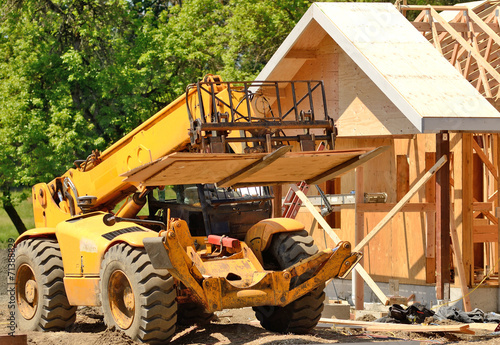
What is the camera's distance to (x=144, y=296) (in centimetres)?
898

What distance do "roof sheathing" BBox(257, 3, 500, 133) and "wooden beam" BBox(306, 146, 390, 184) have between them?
191cm

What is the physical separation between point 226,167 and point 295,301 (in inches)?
95.5

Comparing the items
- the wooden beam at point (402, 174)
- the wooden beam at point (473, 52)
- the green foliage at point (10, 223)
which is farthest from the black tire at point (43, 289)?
the green foliage at point (10, 223)

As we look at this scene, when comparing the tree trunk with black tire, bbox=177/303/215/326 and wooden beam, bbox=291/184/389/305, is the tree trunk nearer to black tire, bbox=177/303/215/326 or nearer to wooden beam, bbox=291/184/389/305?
wooden beam, bbox=291/184/389/305

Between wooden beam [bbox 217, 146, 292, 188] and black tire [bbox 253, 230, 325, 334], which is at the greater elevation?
wooden beam [bbox 217, 146, 292, 188]

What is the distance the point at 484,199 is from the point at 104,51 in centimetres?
1416

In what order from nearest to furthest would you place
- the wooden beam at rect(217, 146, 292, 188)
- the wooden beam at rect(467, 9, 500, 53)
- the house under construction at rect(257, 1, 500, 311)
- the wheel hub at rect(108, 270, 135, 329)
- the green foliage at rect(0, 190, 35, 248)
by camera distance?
the wooden beam at rect(217, 146, 292, 188)
the wheel hub at rect(108, 270, 135, 329)
the house under construction at rect(257, 1, 500, 311)
the wooden beam at rect(467, 9, 500, 53)
the green foliage at rect(0, 190, 35, 248)

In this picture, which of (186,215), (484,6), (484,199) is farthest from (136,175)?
(484,199)

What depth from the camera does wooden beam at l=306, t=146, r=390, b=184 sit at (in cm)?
906

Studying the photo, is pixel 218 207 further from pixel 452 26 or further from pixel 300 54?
pixel 452 26

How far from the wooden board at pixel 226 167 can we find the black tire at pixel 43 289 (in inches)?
113

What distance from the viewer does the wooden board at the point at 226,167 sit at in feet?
27.4

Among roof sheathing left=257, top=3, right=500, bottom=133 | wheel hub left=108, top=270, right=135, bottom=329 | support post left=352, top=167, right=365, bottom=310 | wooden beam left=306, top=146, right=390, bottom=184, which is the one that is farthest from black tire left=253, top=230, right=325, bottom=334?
support post left=352, top=167, right=365, bottom=310

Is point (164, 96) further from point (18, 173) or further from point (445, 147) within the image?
point (445, 147)
